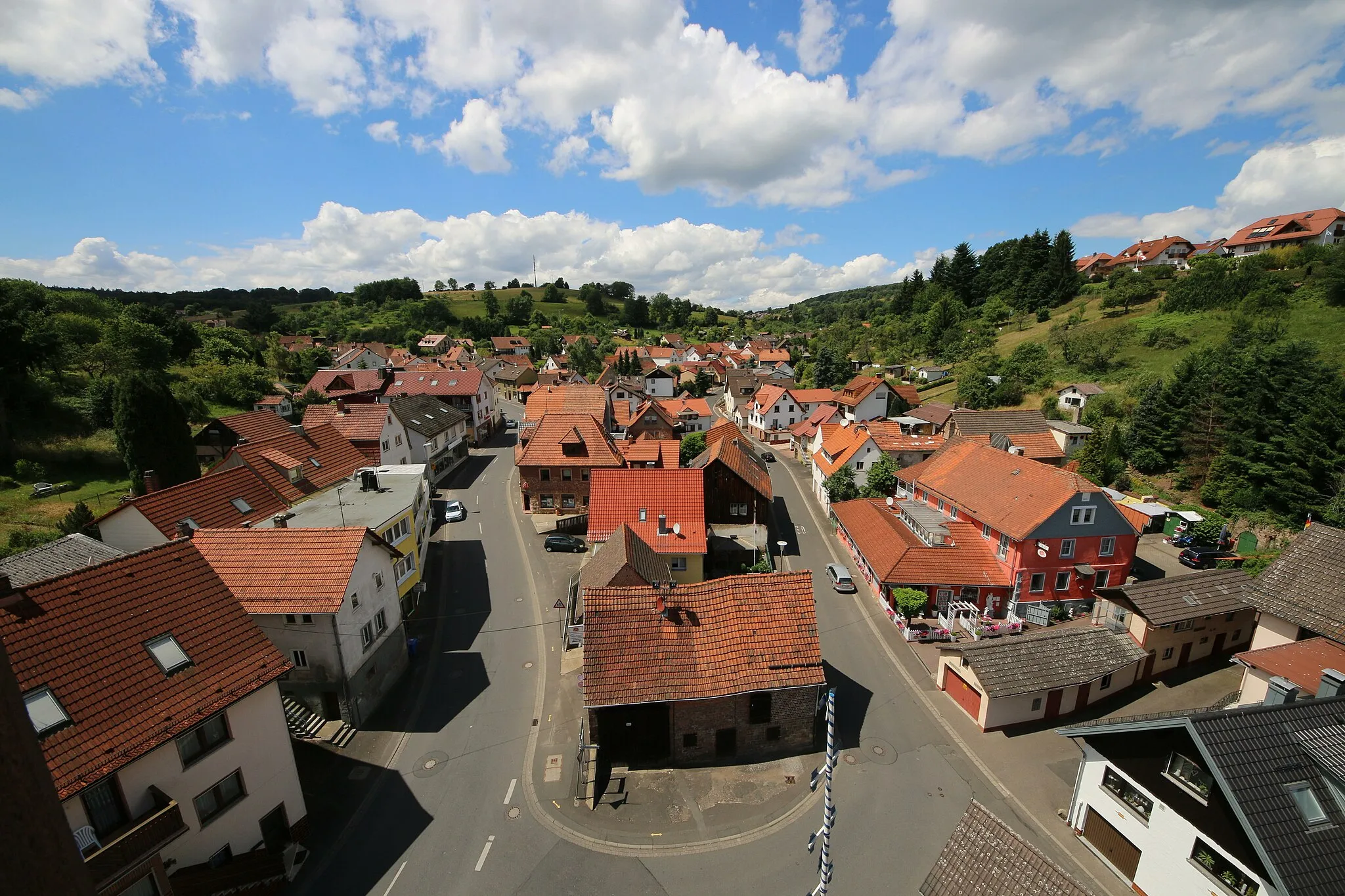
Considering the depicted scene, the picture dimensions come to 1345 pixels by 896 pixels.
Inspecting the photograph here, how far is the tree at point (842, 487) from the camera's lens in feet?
151

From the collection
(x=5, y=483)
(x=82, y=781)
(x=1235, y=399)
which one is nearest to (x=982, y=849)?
(x=82, y=781)

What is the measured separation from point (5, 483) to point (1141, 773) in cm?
5830

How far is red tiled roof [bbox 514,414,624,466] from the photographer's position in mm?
43812

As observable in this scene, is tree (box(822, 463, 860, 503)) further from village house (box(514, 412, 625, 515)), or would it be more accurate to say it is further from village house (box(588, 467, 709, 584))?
village house (box(514, 412, 625, 515))

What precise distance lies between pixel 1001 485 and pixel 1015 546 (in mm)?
5043

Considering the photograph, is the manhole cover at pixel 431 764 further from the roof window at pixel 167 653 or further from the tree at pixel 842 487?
the tree at pixel 842 487

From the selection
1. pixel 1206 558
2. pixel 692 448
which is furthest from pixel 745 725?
pixel 692 448

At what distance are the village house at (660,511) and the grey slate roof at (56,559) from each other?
21.4m

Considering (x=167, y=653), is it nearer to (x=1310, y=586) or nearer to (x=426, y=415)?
(x=1310, y=586)

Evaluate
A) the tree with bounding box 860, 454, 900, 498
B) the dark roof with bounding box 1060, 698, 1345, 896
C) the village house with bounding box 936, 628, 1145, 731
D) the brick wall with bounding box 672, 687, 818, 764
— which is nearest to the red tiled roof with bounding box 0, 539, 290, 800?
the brick wall with bounding box 672, 687, 818, 764

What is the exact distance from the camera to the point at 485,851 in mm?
18203

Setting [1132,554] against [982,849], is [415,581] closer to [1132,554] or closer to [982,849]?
[982,849]

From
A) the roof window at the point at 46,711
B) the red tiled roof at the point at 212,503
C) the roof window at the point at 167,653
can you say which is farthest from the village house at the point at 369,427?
the roof window at the point at 46,711

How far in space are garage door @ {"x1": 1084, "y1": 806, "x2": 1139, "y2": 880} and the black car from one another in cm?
2815
